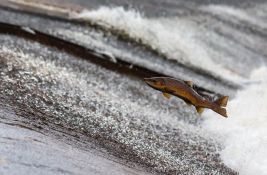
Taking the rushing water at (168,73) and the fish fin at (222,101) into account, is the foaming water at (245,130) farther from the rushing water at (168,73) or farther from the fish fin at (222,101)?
the fish fin at (222,101)

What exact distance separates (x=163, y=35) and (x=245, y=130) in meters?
3.32

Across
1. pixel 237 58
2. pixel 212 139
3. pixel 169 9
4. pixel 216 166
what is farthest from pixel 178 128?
pixel 169 9

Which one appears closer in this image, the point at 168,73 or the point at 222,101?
the point at 222,101

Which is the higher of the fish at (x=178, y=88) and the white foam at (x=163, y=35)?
the fish at (x=178, y=88)

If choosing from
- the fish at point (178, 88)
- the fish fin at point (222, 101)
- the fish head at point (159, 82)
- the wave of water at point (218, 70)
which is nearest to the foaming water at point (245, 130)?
the wave of water at point (218, 70)

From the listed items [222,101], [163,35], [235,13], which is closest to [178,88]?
[222,101]

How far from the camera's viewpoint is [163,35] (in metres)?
10.5

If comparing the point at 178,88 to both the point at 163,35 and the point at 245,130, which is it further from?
the point at 163,35

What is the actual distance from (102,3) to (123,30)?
47.5 inches

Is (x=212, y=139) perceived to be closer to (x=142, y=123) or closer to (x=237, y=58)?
(x=142, y=123)

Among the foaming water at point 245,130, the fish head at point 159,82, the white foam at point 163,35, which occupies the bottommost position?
the foaming water at point 245,130

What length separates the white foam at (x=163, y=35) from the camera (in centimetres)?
997

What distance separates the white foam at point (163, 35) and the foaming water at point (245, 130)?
2.57ft

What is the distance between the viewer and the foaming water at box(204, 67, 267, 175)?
254 inches
